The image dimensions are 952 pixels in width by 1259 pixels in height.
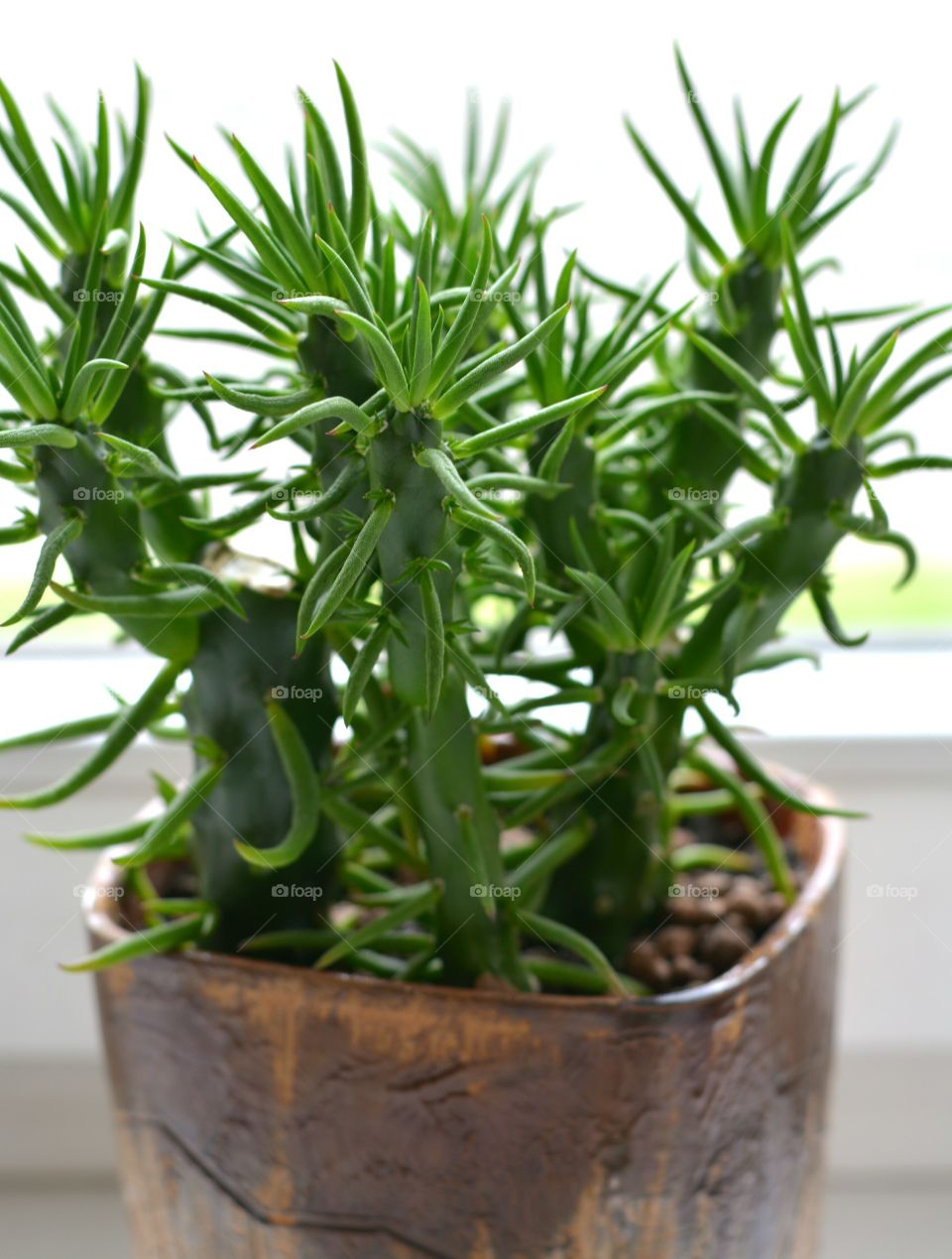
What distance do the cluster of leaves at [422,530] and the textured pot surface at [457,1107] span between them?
0.10 ft

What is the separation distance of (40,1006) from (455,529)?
624 mm

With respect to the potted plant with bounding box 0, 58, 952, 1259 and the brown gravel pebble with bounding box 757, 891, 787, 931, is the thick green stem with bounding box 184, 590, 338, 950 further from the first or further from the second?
the brown gravel pebble with bounding box 757, 891, 787, 931

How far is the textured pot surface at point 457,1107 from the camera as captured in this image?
40 cm

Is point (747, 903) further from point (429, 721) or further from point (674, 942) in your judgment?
point (429, 721)

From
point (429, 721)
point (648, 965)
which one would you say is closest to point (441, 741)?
point (429, 721)

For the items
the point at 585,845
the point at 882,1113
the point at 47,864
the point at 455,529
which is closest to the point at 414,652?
the point at 455,529

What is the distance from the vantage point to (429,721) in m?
0.38

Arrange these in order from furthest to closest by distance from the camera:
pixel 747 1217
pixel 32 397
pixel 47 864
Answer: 1. pixel 47 864
2. pixel 747 1217
3. pixel 32 397

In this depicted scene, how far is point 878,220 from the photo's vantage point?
945mm

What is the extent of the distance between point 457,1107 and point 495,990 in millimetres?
39

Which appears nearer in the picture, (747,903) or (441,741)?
(441,741)

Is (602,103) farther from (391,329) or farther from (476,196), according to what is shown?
(391,329)

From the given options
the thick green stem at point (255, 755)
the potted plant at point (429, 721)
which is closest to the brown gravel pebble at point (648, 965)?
the potted plant at point (429, 721)

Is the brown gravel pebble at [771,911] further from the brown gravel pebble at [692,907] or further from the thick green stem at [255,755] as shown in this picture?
the thick green stem at [255,755]
